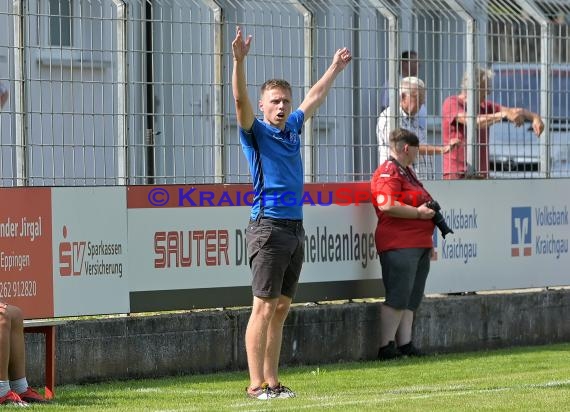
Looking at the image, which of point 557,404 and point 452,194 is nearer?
Result: point 557,404

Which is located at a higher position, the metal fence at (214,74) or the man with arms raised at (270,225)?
the metal fence at (214,74)

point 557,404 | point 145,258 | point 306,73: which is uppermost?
point 306,73

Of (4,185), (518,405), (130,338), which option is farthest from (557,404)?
(4,185)

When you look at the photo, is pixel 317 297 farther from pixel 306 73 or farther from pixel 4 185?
pixel 4 185

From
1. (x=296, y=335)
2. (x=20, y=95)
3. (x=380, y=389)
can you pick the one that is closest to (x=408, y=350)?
(x=296, y=335)

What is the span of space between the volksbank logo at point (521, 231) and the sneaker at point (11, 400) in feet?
20.3

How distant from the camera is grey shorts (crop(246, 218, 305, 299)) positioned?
33.1 ft

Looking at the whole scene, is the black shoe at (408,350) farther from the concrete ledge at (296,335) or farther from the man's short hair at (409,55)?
the man's short hair at (409,55)

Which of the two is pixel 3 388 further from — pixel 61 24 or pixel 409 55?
pixel 409 55

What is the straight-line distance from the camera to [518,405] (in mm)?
9453

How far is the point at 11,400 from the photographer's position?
31.6 ft

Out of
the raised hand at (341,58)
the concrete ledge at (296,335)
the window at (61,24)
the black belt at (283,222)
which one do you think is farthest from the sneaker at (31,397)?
the raised hand at (341,58)

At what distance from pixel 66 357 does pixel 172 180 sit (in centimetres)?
173

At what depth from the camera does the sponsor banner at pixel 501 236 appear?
14.0 m
